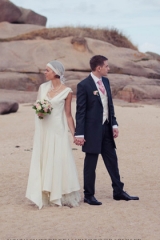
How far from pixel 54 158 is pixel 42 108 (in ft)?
1.89

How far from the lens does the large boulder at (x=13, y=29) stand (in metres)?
26.8

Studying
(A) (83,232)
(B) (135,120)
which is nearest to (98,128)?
(A) (83,232)

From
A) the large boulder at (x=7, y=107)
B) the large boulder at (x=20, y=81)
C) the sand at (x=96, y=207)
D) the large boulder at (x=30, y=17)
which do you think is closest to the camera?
the sand at (x=96, y=207)

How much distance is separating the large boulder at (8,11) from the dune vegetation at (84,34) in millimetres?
3215

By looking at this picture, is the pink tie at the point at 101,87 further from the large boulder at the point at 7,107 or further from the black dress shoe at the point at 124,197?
the large boulder at the point at 7,107

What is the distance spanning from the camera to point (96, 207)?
642cm

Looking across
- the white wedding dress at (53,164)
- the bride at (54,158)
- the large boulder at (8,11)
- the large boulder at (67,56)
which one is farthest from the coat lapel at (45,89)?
the large boulder at (8,11)

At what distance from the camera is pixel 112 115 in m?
6.67

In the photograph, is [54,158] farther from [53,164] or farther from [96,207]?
[96,207]

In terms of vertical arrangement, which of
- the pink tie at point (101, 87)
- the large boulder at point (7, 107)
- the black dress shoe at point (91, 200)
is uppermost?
the pink tie at point (101, 87)

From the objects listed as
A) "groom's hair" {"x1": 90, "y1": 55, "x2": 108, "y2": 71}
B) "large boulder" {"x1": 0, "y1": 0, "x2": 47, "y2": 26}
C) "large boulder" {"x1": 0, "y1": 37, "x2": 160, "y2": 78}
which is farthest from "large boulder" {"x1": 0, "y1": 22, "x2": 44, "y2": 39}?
"groom's hair" {"x1": 90, "y1": 55, "x2": 108, "y2": 71}

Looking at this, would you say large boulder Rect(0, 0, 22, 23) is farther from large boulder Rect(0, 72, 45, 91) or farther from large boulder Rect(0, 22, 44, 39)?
large boulder Rect(0, 72, 45, 91)

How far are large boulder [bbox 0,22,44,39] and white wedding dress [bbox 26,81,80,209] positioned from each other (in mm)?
20149

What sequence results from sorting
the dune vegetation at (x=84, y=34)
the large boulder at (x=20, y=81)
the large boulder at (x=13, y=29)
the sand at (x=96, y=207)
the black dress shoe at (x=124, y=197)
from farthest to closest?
the large boulder at (x=13, y=29) → the dune vegetation at (x=84, y=34) → the large boulder at (x=20, y=81) → the black dress shoe at (x=124, y=197) → the sand at (x=96, y=207)
